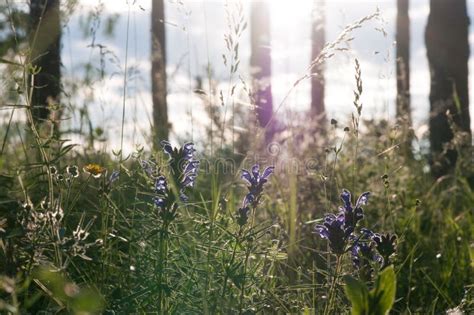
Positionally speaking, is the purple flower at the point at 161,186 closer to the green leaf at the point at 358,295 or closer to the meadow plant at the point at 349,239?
the meadow plant at the point at 349,239

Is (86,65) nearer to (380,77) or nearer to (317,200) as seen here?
(317,200)

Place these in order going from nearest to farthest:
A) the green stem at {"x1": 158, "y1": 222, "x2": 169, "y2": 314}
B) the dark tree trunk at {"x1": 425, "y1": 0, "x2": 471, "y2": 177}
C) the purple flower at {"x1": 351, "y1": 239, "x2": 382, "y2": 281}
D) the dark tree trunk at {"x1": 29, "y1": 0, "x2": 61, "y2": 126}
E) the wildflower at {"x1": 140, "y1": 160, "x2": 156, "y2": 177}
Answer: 1. the green stem at {"x1": 158, "y1": 222, "x2": 169, "y2": 314}
2. the purple flower at {"x1": 351, "y1": 239, "x2": 382, "y2": 281}
3. the wildflower at {"x1": 140, "y1": 160, "x2": 156, "y2": 177}
4. the dark tree trunk at {"x1": 29, "y1": 0, "x2": 61, "y2": 126}
5. the dark tree trunk at {"x1": 425, "y1": 0, "x2": 471, "y2": 177}

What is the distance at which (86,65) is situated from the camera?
13.6ft

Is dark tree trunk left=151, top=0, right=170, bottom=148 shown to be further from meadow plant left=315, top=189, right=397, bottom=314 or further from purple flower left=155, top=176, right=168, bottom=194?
meadow plant left=315, top=189, right=397, bottom=314

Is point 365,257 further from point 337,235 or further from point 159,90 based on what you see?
point 159,90

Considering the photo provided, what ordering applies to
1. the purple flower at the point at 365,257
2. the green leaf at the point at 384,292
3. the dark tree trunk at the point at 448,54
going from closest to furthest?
1. the green leaf at the point at 384,292
2. the purple flower at the point at 365,257
3. the dark tree trunk at the point at 448,54

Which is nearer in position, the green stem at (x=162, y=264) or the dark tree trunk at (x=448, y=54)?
the green stem at (x=162, y=264)

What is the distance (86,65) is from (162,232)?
257 cm

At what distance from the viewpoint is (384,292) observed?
1.48m

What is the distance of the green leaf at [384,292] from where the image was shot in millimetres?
1466

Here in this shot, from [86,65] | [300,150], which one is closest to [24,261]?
[86,65]

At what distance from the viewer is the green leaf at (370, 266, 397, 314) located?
1466 mm

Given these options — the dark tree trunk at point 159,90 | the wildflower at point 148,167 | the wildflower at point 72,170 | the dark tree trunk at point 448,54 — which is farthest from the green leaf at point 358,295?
the dark tree trunk at point 448,54

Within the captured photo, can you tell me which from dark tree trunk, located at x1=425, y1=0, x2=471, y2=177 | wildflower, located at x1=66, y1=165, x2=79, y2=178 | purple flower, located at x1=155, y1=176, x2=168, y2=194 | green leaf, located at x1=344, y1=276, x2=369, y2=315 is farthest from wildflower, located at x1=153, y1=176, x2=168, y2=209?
dark tree trunk, located at x1=425, y1=0, x2=471, y2=177
